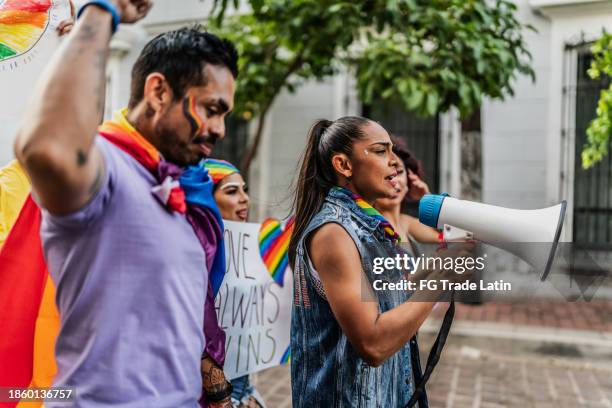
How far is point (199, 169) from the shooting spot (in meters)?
1.29

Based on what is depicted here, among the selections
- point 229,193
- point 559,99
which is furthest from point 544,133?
point 229,193

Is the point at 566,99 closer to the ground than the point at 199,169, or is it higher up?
higher up

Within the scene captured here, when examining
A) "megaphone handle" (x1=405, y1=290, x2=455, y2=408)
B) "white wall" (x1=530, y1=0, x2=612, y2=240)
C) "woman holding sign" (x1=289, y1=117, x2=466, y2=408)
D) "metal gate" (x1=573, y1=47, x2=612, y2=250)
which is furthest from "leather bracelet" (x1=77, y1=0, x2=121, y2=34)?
"metal gate" (x1=573, y1=47, x2=612, y2=250)

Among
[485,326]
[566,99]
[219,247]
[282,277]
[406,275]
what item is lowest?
[485,326]

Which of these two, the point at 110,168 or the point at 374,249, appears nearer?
the point at 110,168

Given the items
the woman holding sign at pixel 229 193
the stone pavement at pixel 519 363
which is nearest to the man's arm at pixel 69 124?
the woman holding sign at pixel 229 193

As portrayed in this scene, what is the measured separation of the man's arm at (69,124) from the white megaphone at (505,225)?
101 centimetres

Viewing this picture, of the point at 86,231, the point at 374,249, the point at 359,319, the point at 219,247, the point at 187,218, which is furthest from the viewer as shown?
the point at 374,249

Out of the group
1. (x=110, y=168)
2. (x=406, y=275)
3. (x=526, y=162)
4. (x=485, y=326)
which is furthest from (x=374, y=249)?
(x=526, y=162)

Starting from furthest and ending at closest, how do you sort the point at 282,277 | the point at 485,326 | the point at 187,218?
the point at 485,326
the point at 282,277
the point at 187,218

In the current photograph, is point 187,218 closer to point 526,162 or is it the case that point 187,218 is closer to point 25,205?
point 25,205

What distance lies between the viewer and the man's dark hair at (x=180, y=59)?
46.3 inches

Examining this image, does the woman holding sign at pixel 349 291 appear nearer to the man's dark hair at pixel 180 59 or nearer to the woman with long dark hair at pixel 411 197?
the man's dark hair at pixel 180 59

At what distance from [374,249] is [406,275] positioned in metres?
0.18
